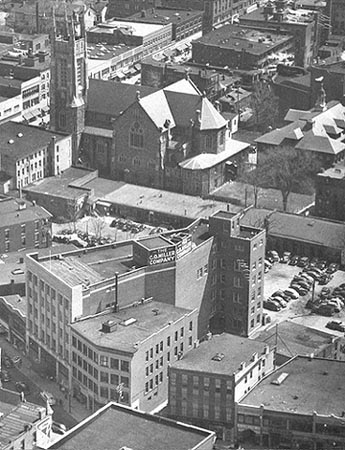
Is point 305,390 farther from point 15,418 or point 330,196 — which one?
point 330,196

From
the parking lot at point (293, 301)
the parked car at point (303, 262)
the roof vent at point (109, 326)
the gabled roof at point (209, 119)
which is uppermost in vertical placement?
the gabled roof at point (209, 119)

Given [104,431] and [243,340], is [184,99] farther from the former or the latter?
[104,431]

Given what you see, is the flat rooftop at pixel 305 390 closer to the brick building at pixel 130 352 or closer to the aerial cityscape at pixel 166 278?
the aerial cityscape at pixel 166 278

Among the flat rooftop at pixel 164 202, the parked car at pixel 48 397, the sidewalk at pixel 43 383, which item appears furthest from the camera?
the flat rooftop at pixel 164 202

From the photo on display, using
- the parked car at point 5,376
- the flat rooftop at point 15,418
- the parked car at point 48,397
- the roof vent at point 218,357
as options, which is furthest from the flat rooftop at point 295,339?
the flat rooftop at point 15,418

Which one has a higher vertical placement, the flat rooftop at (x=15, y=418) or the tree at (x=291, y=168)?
the flat rooftop at (x=15, y=418)

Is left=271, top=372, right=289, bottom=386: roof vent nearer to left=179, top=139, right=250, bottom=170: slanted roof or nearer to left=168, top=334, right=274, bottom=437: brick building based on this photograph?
left=168, top=334, right=274, bottom=437: brick building

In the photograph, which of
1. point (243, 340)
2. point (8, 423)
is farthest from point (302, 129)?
point (8, 423)
